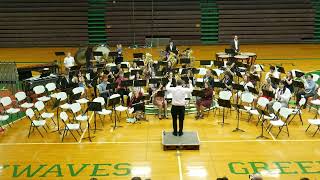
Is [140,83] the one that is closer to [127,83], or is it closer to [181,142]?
[127,83]

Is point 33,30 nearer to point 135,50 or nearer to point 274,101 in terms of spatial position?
point 135,50

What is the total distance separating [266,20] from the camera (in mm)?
29016

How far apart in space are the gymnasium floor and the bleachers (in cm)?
1450

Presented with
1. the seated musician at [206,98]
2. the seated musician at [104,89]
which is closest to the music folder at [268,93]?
the seated musician at [206,98]

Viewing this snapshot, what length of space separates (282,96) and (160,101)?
13.3ft

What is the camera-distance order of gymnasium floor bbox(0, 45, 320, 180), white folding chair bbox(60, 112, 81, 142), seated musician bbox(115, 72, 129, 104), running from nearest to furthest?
gymnasium floor bbox(0, 45, 320, 180)
white folding chair bbox(60, 112, 81, 142)
seated musician bbox(115, 72, 129, 104)

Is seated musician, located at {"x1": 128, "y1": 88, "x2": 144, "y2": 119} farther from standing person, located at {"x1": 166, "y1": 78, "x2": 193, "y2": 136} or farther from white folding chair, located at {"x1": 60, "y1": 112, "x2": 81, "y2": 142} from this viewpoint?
standing person, located at {"x1": 166, "y1": 78, "x2": 193, "y2": 136}

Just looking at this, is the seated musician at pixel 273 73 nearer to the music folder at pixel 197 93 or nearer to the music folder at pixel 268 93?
the music folder at pixel 268 93

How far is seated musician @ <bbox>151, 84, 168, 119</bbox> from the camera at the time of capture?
48.0 feet

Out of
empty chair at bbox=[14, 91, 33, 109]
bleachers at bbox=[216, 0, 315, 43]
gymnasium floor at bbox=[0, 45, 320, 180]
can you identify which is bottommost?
gymnasium floor at bbox=[0, 45, 320, 180]

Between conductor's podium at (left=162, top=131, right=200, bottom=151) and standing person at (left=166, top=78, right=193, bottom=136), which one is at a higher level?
standing person at (left=166, top=78, right=193, bottom=136)

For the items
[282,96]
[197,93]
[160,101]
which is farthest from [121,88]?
[282,96]

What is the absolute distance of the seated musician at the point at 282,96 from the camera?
14156 millimetres

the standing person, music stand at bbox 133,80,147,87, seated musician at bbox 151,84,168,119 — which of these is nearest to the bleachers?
seated musician at bbox 151,84,168,119
